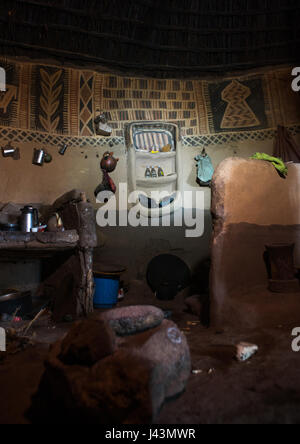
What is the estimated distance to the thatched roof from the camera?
6027 millimetres

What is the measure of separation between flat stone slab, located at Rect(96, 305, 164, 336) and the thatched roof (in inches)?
226

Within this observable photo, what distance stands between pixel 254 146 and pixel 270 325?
4.04 m

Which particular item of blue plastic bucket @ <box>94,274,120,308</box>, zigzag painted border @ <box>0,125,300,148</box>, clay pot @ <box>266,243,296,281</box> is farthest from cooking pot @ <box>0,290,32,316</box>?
clay pot @ <box>266,243,296,281</box>

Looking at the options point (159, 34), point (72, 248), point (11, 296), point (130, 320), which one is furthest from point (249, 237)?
point (159, 34)

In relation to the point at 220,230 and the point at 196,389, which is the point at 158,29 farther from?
the point at 196,389

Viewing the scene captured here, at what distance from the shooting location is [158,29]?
6.59 m

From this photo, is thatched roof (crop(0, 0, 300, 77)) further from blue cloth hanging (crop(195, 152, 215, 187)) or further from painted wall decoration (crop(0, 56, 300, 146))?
blue cloth hanging (crop(195, 152, 215, 187))

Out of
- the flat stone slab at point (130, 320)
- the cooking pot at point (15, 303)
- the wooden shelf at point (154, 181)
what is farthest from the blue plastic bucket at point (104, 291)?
the flat stone slab at point (130, 320)

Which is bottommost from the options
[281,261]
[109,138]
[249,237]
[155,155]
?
[281,261]

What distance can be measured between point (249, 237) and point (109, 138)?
3.77m

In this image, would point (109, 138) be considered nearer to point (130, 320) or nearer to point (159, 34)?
point (159, 34)

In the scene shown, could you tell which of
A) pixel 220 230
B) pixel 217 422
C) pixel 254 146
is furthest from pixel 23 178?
pixel 217 422

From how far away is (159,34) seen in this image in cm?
667

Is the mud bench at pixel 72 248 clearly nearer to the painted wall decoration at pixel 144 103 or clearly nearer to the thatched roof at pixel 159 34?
the painted wall decoration at pixel 144 103
